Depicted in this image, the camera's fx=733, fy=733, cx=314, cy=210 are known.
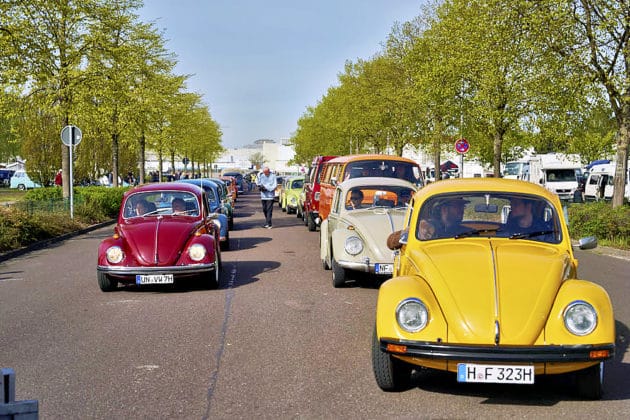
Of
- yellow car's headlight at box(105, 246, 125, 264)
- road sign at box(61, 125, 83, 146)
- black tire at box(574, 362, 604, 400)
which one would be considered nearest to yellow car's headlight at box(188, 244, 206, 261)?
yellow car's headlight at box(105, 246, 125, 264)

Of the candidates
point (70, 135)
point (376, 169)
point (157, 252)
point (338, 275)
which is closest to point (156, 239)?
point (157, 252)

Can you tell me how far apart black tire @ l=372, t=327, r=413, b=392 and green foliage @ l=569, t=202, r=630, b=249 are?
12306 millimetres

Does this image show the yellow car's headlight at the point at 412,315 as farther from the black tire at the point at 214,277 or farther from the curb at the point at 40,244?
the curb at the point at 40,244

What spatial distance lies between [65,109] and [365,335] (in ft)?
61.9

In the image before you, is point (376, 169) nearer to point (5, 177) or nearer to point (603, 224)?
point (603, 224)

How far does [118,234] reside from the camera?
428 inches

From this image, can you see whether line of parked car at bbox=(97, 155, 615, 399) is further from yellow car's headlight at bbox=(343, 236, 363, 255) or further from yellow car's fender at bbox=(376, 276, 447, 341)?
yellow car's headlight at bbox=(343, 236, 363, 255)

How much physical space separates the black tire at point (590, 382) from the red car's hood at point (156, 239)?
6212 millimetres

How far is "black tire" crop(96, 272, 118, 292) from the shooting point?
10.5m

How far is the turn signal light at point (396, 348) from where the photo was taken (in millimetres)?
5203

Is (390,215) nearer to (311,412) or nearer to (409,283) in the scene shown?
(409,283)

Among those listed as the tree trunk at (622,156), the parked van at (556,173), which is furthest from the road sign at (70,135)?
the parked van at (556,173)

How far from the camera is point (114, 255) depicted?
10.2m

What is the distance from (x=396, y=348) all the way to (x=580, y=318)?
132cm
